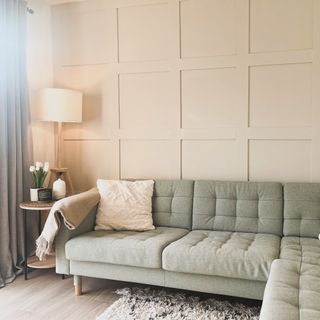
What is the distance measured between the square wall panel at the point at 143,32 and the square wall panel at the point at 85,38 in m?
0.16

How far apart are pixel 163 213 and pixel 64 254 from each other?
2.85ft

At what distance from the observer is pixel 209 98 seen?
11.2ft

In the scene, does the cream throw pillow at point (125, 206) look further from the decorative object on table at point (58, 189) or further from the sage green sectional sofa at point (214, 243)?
the decorative object on table at point (58, 189)

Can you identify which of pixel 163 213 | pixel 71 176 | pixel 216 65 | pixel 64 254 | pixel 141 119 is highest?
pixel 216 65

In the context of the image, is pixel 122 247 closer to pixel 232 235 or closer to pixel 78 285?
pixel 78 285

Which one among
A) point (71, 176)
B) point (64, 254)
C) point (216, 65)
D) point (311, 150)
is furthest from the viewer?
point (71, 176)

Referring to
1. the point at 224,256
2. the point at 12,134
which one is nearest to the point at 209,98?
the point at 224,256

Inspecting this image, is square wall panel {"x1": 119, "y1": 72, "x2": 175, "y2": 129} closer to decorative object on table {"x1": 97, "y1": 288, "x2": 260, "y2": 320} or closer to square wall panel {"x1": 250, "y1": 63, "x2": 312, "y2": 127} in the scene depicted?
square wall panel {"x1": 250, "y1": 63, "x2": 312, "y2": 127}

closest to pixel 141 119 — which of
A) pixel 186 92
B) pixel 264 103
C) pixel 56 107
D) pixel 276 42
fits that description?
pixel 186 92

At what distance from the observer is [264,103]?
326cm

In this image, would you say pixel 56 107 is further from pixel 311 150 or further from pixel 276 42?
pixel 311 150

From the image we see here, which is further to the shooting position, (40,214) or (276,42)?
(40,214)

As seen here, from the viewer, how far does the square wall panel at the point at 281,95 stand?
124 inches

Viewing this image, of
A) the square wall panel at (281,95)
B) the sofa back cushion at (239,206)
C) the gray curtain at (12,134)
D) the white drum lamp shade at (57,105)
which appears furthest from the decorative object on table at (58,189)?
the square wall panel at (281,95)
